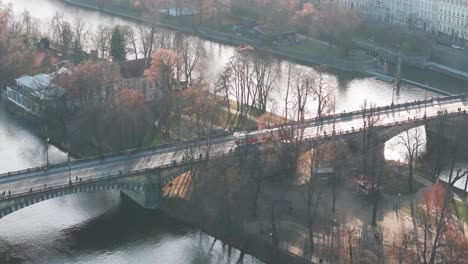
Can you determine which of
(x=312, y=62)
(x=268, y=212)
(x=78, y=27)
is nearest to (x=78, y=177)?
(x=268, y=212)

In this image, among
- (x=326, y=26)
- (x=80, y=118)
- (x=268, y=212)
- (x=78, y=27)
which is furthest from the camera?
(x=326, y=26)

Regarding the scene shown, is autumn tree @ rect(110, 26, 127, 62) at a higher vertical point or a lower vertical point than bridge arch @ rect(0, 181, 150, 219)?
higher

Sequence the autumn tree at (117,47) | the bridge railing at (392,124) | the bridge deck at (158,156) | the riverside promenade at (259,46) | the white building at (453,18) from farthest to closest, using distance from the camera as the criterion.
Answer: the white building at (453,18) < the riverside promenade at (259,46) < the autumn tree at (117,47) < the bridge railing at (392,124) < the bridge deck at (158,156)

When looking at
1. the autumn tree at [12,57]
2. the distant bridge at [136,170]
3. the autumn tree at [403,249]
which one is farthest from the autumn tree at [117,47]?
the autumn tree at [403,249]

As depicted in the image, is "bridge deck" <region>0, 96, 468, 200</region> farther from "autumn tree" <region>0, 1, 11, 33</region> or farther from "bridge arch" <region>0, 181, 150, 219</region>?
"autumn tree" <region>0, 1, 11, 33</region>

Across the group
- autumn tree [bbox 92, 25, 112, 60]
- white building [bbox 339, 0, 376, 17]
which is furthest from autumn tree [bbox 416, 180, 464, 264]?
white building [bbox 339, 0, 376, 17]

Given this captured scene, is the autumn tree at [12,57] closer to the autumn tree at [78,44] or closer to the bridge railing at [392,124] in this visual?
the autumn tree at [78,44]

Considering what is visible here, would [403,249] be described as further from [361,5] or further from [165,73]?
[361,5]

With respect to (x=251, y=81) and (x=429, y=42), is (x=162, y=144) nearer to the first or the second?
(x=251, y=81)
